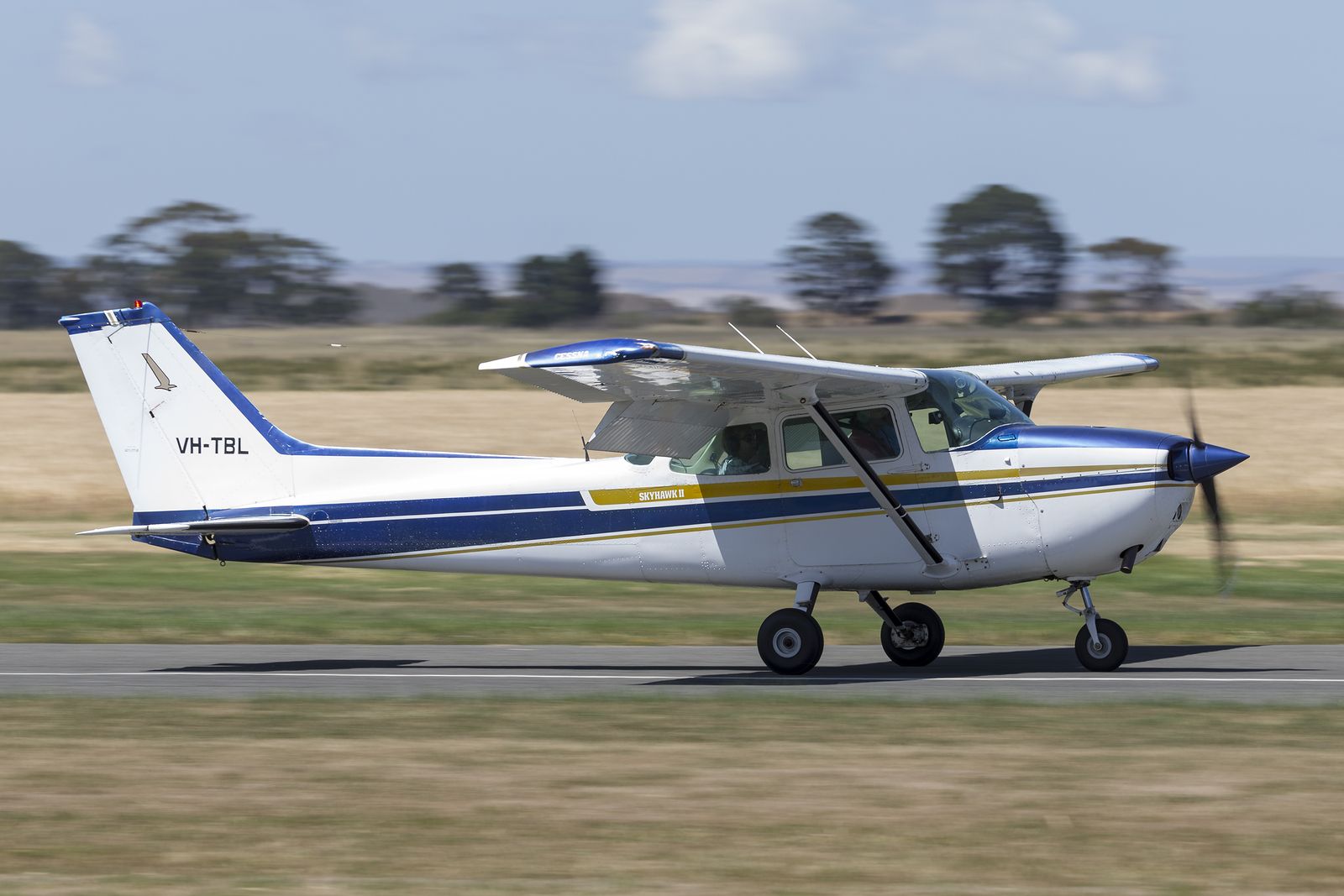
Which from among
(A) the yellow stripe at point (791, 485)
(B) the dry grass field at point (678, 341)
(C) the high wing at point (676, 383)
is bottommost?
(A) the yellow stripe at point (791, 485)

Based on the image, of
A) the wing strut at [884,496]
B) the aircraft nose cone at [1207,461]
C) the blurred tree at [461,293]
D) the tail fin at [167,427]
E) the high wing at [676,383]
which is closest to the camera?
the high wing at [676,383]

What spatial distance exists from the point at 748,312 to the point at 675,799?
2120 inches

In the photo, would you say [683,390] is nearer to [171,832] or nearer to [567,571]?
[567,571]

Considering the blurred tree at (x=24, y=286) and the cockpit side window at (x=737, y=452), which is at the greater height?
the blurred tree at (x=24, y=286)

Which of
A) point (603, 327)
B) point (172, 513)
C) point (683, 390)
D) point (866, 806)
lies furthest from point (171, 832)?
point (603, 327)

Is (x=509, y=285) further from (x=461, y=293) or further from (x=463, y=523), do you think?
(x=463, y=523)

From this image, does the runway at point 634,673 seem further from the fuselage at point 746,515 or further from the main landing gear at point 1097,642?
the fuselage at point 746,515

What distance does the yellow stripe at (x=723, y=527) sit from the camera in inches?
489

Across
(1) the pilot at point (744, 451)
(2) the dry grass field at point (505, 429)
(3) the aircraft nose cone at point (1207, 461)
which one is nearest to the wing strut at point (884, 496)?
(1) the pilot at point (744, 451)

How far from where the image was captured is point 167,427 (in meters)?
14.3

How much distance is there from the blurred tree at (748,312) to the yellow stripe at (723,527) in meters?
42.6

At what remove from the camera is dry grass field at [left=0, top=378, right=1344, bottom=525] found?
29.7 metres

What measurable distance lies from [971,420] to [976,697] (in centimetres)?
231

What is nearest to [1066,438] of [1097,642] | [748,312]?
[1097,642]
